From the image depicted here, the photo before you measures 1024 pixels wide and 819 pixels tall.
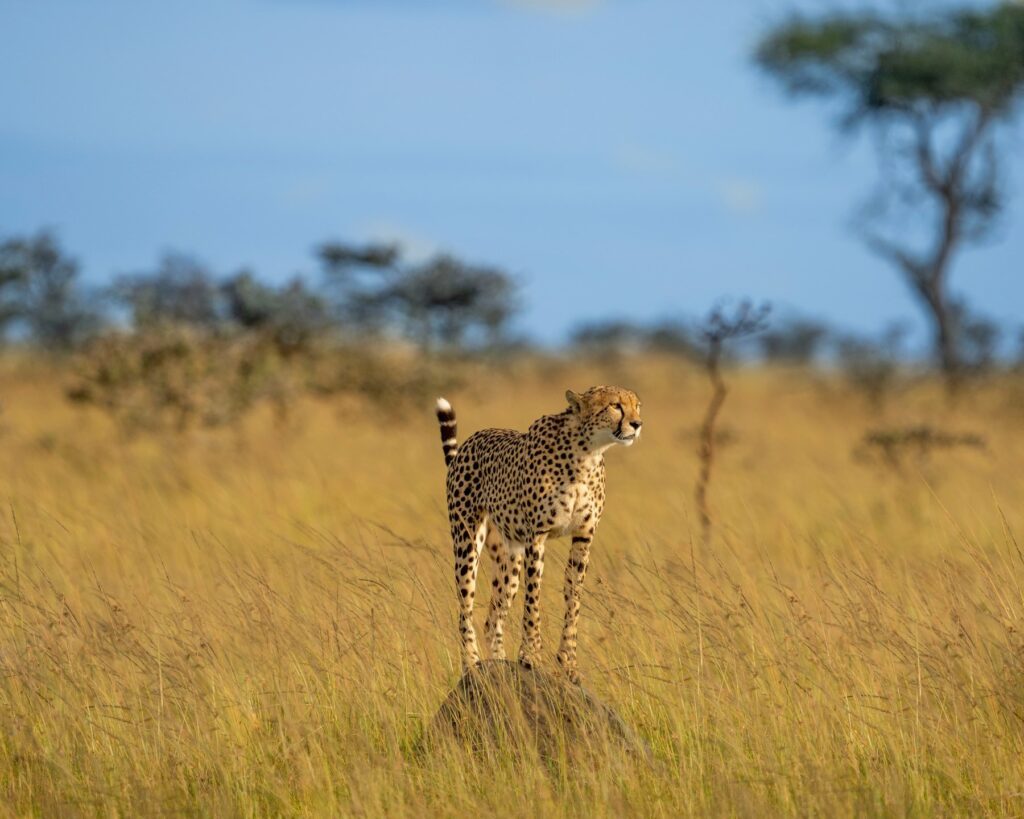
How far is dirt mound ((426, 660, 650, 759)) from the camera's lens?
4.55 m

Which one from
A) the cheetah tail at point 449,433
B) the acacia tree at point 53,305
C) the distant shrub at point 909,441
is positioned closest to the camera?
the cheetah tail at point 449,433

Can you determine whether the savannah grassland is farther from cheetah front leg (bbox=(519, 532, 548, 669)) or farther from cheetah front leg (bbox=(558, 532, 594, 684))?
cheetah front leg (bbox=(519, 532, 548, 669))

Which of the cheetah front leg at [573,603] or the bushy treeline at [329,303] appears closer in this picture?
the cheetah front leg at [573,603]

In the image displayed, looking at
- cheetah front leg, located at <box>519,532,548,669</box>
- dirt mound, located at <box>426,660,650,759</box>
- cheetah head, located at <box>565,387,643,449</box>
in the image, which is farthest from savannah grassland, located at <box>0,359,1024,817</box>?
cheetah head, located at <box>565,387,643,449</box>

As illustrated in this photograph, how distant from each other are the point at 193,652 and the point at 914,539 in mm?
5913

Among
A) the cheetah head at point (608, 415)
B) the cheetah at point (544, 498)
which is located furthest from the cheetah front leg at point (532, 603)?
the cheetah head at point (608, 415)

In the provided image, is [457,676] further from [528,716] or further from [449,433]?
[449,433]

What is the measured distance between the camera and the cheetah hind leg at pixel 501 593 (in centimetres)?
522

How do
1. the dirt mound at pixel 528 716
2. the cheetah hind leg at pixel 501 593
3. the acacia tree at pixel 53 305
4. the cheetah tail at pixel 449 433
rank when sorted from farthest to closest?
the acacia tree at pixel 53 305 → the cheetah tail at pixel 449 433 → the cheetah hind leg at pixel 501 593 → the dirt mound at pixel 528 716

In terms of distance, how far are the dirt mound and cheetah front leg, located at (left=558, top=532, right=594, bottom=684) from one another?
10cm

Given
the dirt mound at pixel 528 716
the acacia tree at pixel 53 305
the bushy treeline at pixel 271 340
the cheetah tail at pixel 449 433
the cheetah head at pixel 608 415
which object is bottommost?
the dirt mound at pixel 528 716

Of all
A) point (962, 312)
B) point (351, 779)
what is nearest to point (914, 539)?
point (351, 779)

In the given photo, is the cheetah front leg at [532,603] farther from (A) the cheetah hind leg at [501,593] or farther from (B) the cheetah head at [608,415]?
(B) the cheetah head at [608,415]

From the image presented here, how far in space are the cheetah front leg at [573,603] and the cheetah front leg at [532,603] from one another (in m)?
0.10
